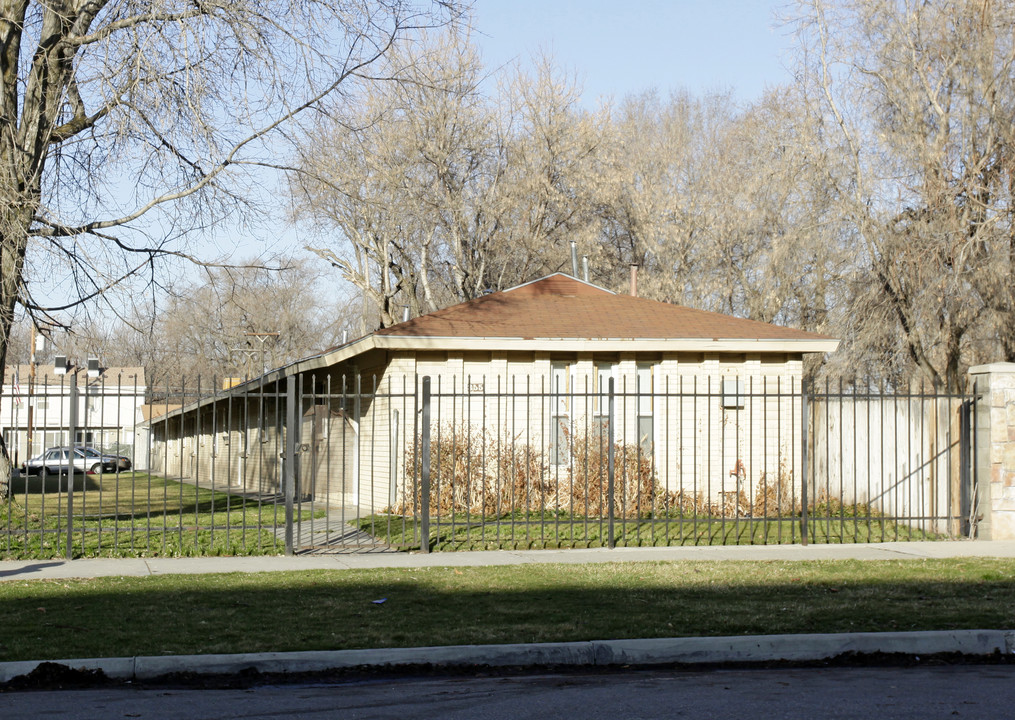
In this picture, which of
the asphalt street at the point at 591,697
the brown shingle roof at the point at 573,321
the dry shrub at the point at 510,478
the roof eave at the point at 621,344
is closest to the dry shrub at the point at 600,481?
the dry shrub at the point at 510,478

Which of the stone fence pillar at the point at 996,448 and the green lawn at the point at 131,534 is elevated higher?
the stone fence pillar at the point at 996,448

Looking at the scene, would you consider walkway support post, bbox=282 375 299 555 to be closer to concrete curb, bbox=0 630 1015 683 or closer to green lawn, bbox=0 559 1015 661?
green lawn, bbox=0 559 1015 661

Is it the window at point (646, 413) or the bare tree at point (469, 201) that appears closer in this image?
the window at point (646, 413)

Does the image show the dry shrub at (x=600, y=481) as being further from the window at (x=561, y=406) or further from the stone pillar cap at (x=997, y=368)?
the stone pillar cap at (x=997, y=368)

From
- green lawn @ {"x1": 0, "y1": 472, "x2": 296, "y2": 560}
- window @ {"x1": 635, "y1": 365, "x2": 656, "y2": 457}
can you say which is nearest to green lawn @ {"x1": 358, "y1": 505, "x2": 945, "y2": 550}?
green lawn @ {"x1": 0, "y1": 472, "x2": 296, "y2": 560}

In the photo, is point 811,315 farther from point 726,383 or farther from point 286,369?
point 286,369

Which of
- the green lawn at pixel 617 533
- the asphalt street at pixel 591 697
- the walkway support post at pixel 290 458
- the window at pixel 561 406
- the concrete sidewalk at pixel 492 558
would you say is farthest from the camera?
the window at pixel 561 406

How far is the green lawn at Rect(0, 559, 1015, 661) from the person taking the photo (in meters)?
7.90

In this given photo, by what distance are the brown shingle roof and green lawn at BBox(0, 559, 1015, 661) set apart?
8.10 m

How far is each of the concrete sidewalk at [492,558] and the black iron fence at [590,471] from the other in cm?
Result: 37

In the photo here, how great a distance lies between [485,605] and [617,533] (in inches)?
261

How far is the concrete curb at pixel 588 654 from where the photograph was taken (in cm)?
710

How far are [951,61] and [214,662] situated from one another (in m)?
20.4

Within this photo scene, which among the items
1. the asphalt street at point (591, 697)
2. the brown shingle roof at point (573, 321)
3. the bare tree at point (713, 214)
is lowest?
the asphalt street at point (591, 697)
